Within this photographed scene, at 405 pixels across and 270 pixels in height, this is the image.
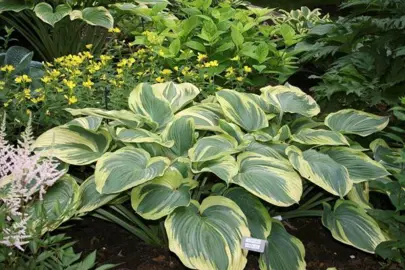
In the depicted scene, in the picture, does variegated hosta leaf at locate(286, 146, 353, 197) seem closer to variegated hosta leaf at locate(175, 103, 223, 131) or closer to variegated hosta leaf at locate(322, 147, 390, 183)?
variegated hosta leaf at locate(322, 147, 390, 183)

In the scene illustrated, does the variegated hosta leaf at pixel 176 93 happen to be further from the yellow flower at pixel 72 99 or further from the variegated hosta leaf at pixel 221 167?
the variegated hosta leaf at pixel 221 167

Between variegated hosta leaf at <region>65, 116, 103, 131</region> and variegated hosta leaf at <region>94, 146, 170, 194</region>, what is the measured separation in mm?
242

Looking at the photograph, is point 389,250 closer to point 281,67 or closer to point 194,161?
point 194,161

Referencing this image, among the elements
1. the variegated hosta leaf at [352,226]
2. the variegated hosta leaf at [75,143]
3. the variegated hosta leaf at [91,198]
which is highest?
the variegated hosta leaf at [75,143]

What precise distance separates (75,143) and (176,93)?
1.94ft

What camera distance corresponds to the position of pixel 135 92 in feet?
8.49

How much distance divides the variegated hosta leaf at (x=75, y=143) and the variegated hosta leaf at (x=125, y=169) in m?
0.15

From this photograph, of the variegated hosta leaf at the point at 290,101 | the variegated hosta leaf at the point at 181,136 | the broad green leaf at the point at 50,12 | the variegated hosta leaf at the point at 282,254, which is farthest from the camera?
the broad green leaf at the point at 50,12

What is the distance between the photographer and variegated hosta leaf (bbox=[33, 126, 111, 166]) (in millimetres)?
2277

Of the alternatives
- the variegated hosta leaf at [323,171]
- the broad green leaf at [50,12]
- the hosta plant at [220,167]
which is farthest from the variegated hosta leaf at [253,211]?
the broad green leaf at [50,12]

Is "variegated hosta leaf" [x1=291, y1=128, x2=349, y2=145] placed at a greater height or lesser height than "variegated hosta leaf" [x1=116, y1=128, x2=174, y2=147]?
lesser

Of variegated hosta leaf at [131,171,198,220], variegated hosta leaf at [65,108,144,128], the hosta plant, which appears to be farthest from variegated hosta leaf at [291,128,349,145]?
variegated hosta leaf at [65,108,144,128]

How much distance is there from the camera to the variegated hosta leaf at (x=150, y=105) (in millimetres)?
2512

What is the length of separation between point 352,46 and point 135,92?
1.45 meters
